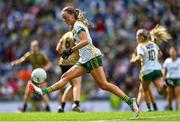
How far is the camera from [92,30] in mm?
29656

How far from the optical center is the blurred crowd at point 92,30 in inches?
1065


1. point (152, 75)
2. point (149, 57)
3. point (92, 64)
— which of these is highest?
point (149, 57)

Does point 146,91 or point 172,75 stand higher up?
point 172,75

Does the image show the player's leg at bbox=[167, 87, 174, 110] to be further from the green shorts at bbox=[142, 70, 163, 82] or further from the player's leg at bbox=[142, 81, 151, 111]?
the green shorts at bbox=[142, 70, 163, 82]

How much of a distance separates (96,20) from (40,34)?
8.17 ft

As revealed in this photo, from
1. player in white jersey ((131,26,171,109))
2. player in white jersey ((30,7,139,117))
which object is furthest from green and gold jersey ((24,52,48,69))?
player in white jersey ((30,7,139,117))

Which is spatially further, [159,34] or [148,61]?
[159,34]

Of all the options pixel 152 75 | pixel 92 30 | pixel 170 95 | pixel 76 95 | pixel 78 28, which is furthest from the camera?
pixel 92 30

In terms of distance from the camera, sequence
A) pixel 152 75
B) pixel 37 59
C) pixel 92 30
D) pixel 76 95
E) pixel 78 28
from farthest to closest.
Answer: pixel 92 30
pixel 37 59
pixel 152 75
pixel 76 95
pixel 78 28

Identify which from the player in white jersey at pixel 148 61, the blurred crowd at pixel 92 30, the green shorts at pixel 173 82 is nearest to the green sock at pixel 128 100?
the player in white jersey at pixel 148 61

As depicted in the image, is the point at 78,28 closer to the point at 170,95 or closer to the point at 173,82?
the point at 170,95

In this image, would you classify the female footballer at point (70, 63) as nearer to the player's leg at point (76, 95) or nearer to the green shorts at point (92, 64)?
the player's leg at point (76, 95)

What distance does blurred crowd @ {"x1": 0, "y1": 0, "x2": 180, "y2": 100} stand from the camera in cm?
2706

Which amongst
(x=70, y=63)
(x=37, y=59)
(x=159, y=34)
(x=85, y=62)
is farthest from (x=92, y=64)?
(x=37, y=59)
